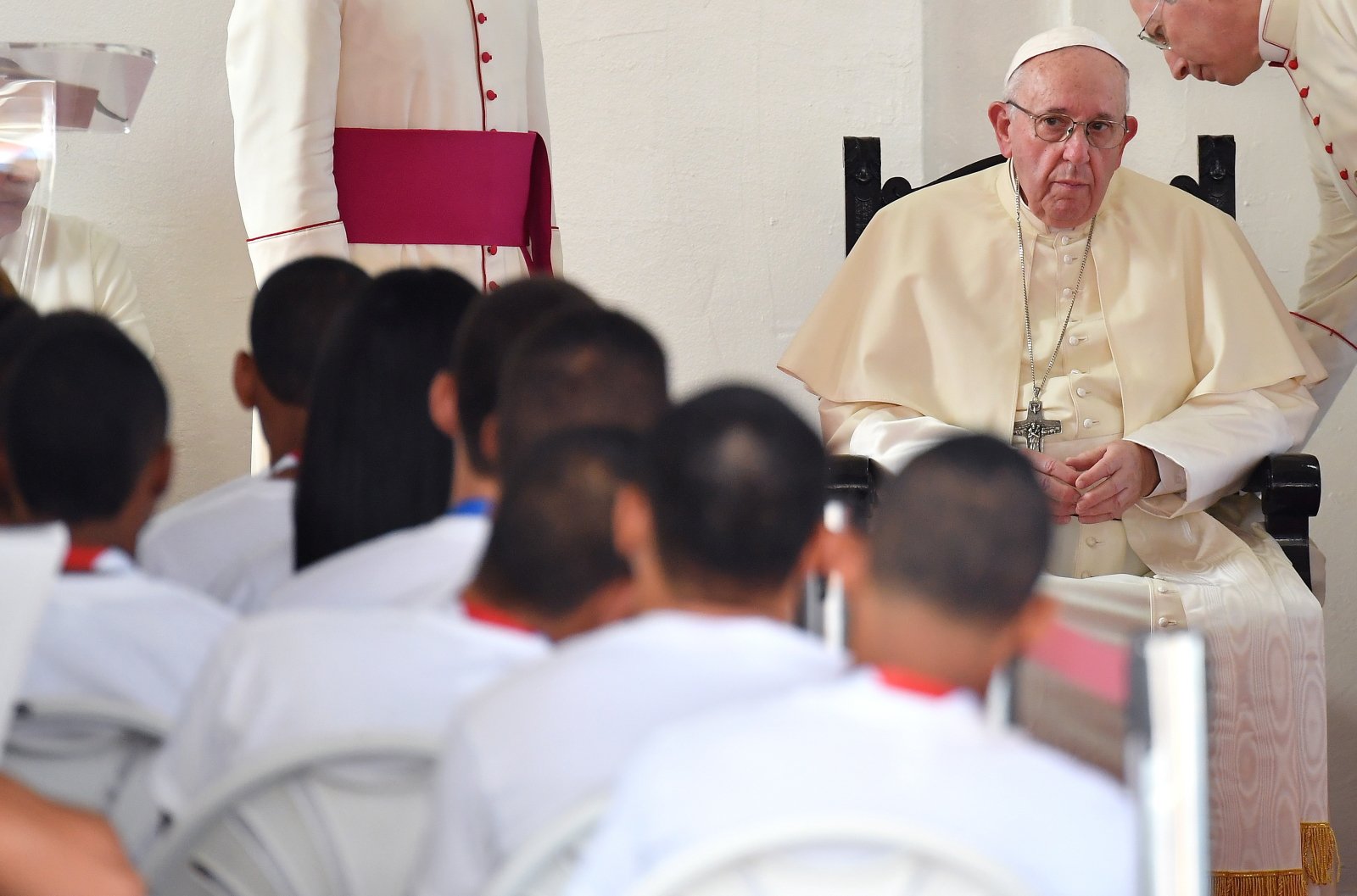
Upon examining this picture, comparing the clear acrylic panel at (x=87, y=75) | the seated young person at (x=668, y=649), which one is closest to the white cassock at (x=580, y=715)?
the seated young person at (x=668, y=649)

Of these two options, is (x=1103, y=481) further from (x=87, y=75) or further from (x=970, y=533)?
(x=970, y=533)

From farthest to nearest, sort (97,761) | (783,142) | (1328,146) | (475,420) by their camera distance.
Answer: (783,142), (1328,146), (475,420), (97,761)

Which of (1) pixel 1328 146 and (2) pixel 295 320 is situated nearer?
(2) pixel 295 320

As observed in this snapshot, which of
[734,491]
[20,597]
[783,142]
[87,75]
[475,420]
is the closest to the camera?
[734,491]

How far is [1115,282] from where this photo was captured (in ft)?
11.9

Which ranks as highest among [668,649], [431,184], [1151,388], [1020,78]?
[1020,78]

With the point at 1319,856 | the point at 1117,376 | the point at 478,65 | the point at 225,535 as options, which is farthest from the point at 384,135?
the point at 1319,856

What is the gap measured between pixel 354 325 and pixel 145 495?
0.86 ft

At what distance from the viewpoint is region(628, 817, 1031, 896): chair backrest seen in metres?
0.97

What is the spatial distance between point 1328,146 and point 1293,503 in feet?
2.99

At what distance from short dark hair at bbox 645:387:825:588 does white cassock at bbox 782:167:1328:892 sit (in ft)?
6.61

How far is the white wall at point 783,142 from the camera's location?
4383mm

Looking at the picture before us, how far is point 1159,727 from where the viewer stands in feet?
3.44

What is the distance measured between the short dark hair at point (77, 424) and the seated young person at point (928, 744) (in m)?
0.60
